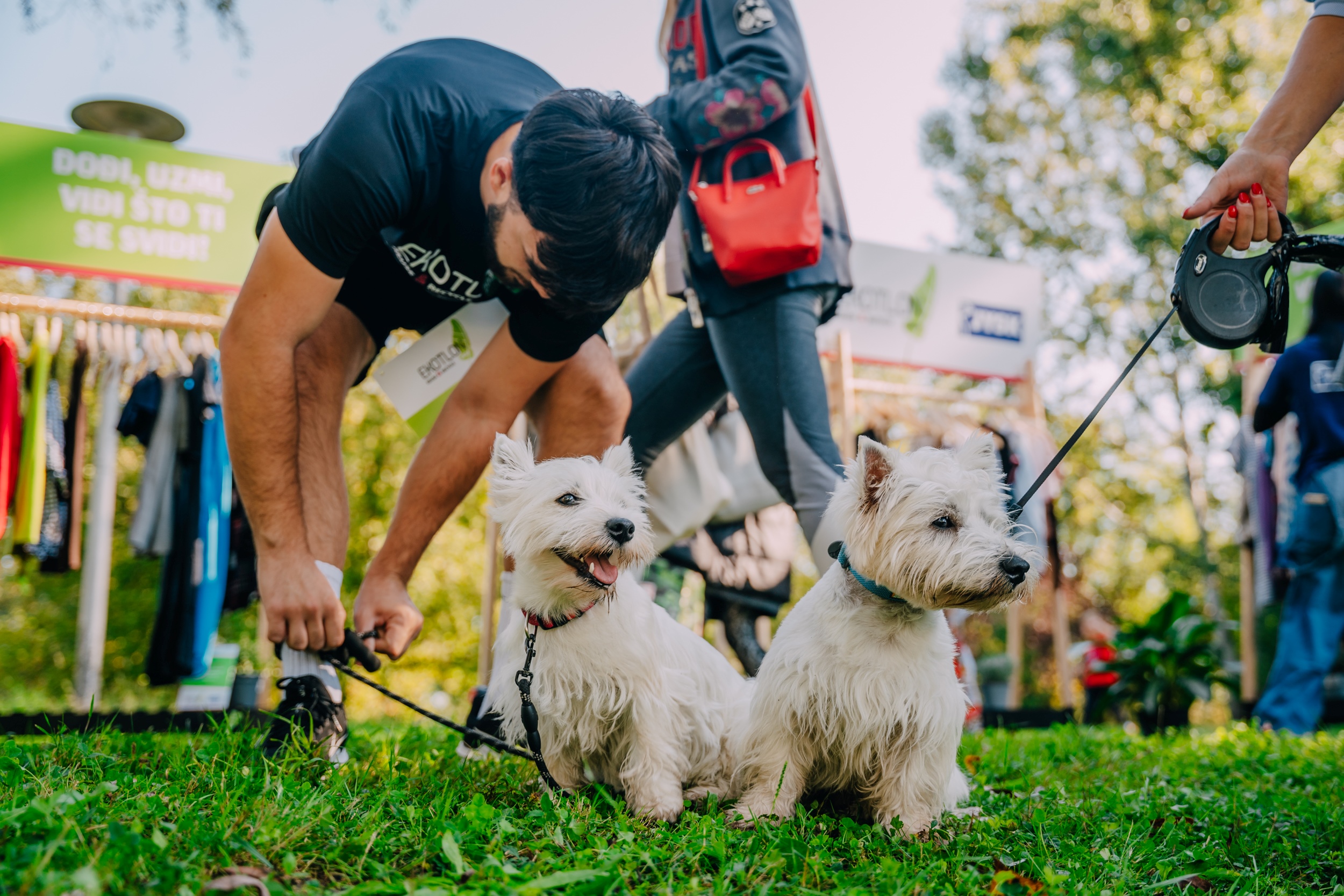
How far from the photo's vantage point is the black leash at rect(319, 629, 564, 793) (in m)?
2.28

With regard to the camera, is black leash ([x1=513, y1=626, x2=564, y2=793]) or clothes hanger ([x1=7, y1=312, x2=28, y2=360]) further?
clothes hanger ([x1=7, y1=312, x2=28, y2=360])

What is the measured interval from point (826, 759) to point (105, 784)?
5.43 feet

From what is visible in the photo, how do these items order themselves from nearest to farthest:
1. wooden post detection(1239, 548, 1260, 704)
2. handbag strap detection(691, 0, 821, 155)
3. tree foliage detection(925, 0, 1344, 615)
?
1. handbag strap detection(691, 0, 821, 155)
2. wooden post detection(1239, 548, 1260, 704)
3. tree foliage detection(925, 0, 1344, 615)

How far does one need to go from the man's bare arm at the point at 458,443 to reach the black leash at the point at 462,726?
13.0 inches

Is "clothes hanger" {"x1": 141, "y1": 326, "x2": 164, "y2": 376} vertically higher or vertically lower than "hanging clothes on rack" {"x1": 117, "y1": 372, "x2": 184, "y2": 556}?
higher

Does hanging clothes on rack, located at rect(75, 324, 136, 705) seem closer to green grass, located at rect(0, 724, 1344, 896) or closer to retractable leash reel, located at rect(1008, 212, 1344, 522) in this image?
green grass, located at rect(0, 724, 1344, 896)

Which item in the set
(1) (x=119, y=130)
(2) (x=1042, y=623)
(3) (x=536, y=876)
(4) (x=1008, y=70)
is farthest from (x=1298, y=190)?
Result: (3) (x=536, y=876)

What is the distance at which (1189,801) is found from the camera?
2.70 metres

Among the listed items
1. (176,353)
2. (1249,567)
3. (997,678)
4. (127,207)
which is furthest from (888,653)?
(1249,567)

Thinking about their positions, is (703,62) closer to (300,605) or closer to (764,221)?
(764,221)

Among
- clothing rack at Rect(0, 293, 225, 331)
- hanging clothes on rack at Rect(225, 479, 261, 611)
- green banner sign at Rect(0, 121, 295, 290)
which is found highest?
green banner sign at Rect(0, 121, 295, 290)

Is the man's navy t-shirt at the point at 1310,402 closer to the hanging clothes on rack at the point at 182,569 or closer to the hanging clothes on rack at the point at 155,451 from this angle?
the hanging clothes on rack at the point at 182,569

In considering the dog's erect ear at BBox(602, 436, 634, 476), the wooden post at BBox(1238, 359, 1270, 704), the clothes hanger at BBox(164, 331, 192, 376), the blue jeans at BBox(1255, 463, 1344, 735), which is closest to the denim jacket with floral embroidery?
the dog's erect ear at BBox(602, 436, 634, 476)

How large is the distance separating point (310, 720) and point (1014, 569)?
1.98 metres
